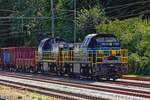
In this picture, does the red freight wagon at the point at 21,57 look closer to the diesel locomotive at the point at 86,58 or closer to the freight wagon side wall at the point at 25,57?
the freight wagon side wall at the point at 25,57

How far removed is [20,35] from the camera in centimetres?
8294

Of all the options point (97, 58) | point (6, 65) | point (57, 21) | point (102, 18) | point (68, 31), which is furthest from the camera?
point (57, 21)

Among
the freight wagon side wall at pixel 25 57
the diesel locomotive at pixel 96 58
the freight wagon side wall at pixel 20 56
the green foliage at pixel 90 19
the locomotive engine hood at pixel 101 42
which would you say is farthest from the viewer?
the green foliage at pixel 90 19

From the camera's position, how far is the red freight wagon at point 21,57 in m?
44.3

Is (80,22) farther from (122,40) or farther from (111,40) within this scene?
(111,40)

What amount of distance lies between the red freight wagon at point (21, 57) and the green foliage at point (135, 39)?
7.34 meters

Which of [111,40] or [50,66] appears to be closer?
[111,40]

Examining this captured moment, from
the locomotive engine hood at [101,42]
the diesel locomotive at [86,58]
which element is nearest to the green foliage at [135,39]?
the diesel locomotive at [86,58]

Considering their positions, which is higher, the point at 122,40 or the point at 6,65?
the point at 122,40

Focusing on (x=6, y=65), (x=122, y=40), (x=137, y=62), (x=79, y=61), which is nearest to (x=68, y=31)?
(x=6, y=65)

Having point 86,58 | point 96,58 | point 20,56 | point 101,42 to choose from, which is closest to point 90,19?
point 20,56

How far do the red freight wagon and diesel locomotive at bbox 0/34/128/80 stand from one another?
201cm

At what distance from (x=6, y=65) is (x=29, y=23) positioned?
26238 millimetres

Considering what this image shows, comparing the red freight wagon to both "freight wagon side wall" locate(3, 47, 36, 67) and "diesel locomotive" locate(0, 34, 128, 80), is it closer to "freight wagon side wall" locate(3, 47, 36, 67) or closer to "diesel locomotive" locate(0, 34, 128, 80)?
"freight wagon side wall" locate(3, 47, 36, 67)
